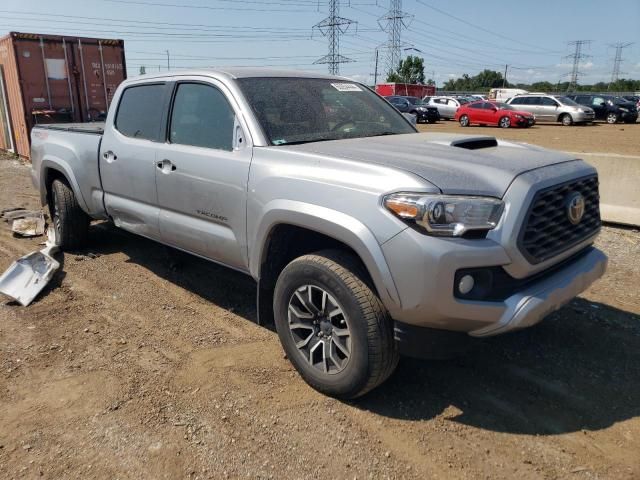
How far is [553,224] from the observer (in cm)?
282

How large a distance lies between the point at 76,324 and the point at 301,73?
2.64 meters

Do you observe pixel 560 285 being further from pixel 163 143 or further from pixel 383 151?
pixel 163 143

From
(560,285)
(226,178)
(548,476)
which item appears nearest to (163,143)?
(226,178)

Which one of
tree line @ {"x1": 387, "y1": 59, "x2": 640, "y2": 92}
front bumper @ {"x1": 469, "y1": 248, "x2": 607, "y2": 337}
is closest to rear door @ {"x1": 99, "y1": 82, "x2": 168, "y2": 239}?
front bumper @ {"x1": 469, "y1": 248, "x2": 607, "y2": 337}

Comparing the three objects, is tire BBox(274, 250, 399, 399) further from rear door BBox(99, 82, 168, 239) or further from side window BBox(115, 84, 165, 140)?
side window BBox(115, 84, 165, 140)

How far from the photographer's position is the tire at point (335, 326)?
2.77 meters

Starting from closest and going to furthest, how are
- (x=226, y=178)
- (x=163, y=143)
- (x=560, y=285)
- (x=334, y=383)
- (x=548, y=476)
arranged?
(x=548, y=476), (x=560, y=285), (x=334, y=383), (x=226, y=178), (x=163, y=143)

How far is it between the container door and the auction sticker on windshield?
11801mm

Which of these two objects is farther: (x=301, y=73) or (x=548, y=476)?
(x=301, y=73)

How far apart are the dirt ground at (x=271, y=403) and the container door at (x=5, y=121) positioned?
10903 mm

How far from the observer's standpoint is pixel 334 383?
303cm

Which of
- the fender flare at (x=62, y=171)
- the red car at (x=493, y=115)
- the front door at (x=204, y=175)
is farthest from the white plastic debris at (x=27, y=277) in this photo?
the red car at (x=493, y=115)

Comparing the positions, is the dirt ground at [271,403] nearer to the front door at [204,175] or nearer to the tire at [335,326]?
the tire at [335,326]

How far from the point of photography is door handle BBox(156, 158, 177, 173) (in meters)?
3.93
